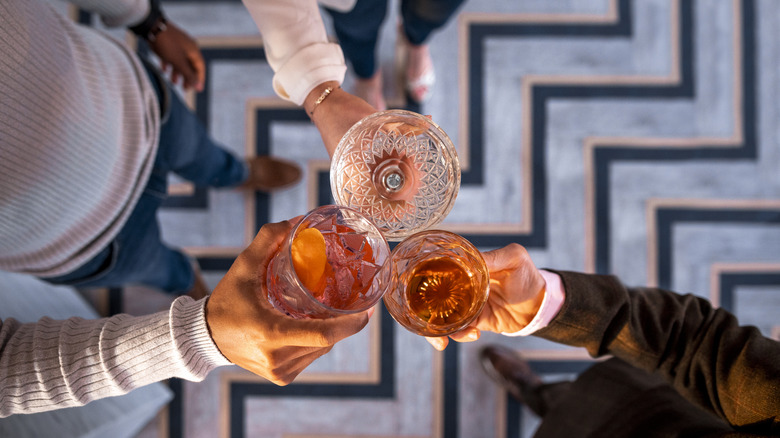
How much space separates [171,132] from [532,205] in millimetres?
1318

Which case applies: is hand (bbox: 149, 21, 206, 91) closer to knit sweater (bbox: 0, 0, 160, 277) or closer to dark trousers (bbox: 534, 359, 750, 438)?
knit sweater (bbox: 0, 0, 160, 277)

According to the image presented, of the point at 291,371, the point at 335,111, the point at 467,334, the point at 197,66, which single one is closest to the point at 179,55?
the point at 197,66

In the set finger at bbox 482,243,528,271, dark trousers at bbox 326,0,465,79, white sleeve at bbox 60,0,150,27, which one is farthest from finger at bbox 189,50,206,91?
finger at bbox 482,243,528,271

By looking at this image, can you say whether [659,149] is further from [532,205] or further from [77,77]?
[77,77]

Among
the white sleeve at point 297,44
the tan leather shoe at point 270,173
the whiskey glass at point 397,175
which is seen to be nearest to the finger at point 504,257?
the whiskey glass at point 397,175

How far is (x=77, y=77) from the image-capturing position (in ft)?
2.71

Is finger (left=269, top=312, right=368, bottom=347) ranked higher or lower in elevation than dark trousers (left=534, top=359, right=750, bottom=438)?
higher

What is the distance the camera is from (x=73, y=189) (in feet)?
2.80

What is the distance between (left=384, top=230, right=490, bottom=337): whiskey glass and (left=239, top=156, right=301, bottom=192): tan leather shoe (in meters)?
1.07

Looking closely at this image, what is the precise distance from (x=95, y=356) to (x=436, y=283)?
559mm

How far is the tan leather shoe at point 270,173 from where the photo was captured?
171 centimetres

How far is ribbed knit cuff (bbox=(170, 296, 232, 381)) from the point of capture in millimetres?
686

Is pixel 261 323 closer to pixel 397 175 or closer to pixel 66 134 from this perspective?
pixel 397 175

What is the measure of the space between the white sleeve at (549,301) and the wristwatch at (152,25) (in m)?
1.04
